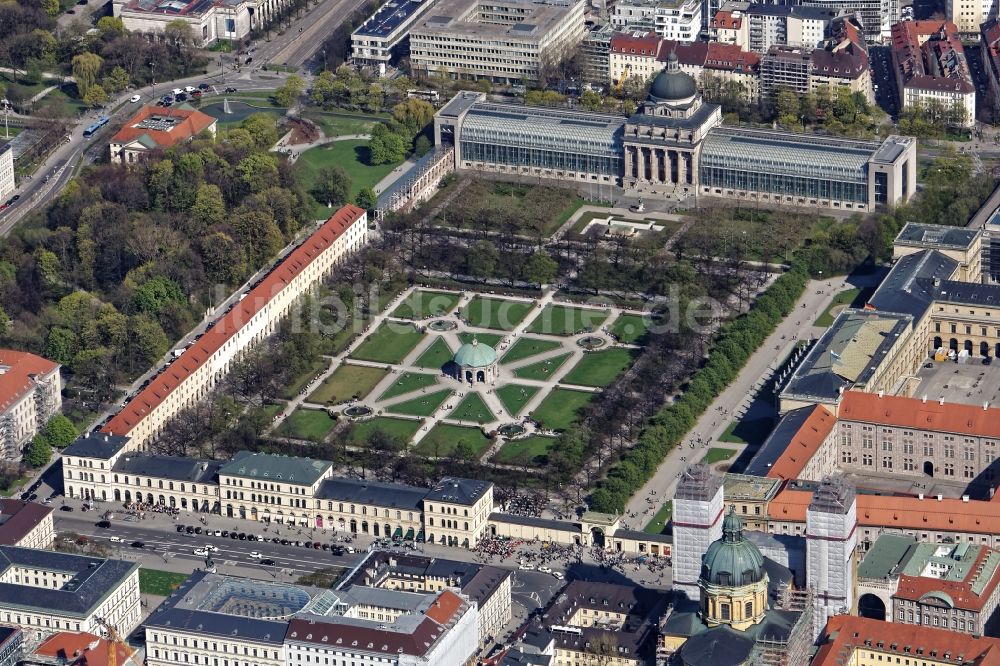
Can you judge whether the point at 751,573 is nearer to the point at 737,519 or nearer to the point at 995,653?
the point at 737,519

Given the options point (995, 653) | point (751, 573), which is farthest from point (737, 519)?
point (995, 653)

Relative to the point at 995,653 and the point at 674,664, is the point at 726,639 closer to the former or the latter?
the point at 674,664

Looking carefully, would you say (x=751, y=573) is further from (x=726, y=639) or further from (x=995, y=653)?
(x=995, y=653)

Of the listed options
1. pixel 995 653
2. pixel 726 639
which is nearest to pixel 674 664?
pixel 726 639
